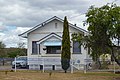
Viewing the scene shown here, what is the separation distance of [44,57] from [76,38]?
1205cm

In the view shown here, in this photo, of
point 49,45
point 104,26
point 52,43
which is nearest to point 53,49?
point 52,43

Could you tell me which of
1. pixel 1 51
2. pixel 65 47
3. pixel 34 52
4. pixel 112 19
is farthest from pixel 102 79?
pixel 1 51

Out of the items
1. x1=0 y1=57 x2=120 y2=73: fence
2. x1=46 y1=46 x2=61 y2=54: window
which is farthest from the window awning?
x1=0 y1=57 x2=120 y2=73: fence

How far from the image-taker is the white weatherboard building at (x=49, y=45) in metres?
39.4

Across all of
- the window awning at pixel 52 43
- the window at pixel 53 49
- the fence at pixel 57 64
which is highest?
the window awning at pixel 52 43

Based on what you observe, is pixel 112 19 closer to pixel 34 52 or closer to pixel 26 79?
pixel 26 79

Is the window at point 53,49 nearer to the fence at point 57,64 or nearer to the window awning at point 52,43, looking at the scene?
the window awning at point 52,43

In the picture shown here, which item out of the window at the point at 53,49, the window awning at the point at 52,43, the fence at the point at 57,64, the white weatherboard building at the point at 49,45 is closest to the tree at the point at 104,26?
the fence at the point at 57,64

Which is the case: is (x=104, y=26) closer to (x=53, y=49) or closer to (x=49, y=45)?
(x=49, y=45)

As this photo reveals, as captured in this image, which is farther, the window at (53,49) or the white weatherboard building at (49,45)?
the window at (53,49)

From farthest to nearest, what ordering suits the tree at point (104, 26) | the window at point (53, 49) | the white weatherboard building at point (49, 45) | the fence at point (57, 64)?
the window at point (53, 49), the white weatherboard building at point (49, 45), the fence at point (57, 64), the tree at point (104, 26)

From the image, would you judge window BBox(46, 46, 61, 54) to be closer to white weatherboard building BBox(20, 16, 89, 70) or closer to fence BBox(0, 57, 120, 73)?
white weatherboard building BBox(20, 16, 89, 70)

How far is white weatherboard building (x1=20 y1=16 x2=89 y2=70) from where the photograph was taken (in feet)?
129

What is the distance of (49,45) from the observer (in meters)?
40.2
